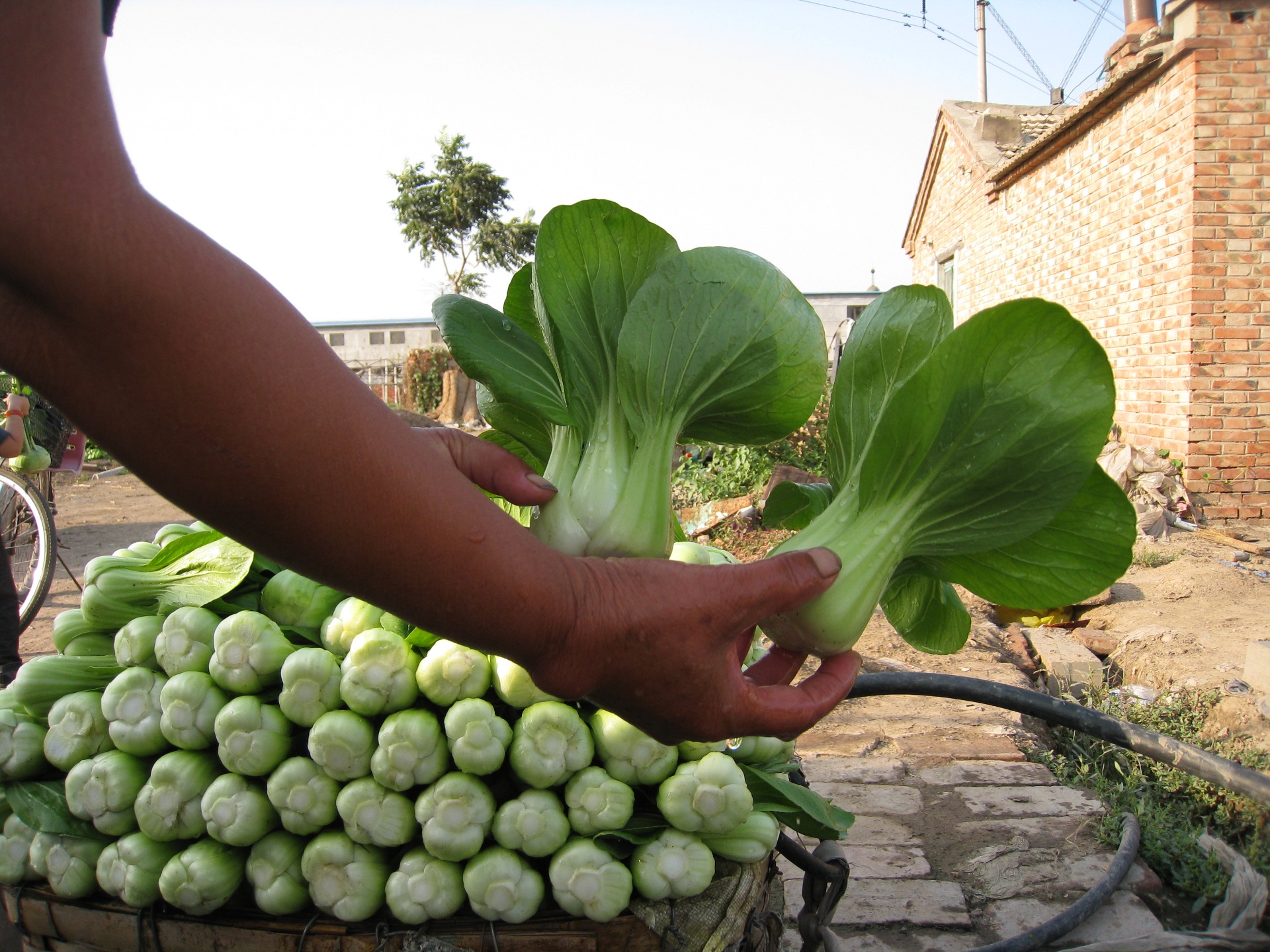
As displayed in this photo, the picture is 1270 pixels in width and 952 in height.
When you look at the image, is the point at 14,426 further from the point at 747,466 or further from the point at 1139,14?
the point at 1139,14

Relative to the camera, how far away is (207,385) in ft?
2.67

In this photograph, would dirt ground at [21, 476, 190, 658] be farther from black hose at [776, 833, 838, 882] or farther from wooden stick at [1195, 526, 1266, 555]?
wooden stick at [1195, 526, 1266, 555]

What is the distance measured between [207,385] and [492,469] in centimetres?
59

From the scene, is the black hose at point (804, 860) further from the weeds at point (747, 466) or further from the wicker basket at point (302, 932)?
the weeds at point (747, 466)

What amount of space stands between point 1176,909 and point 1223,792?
906 millimetres

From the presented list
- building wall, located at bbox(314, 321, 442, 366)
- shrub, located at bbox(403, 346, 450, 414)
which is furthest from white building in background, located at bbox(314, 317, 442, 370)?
shrub, located at bbox(403, 346, 450, 414)

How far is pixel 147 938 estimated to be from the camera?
4.90 feet

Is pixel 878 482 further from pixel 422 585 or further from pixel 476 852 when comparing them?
pixel 476 852

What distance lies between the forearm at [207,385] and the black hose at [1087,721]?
3.80ft

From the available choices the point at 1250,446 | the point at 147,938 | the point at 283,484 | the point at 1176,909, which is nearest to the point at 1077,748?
the point at 1176,909

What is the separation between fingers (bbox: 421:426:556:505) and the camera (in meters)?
1.35

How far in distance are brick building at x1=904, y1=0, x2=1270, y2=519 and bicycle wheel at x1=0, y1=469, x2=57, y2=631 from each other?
9.63m

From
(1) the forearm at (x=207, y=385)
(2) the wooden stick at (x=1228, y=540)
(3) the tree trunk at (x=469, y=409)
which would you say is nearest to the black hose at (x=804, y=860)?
(1) the forearm at (x=207, y=385)

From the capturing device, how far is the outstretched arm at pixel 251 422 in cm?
75
